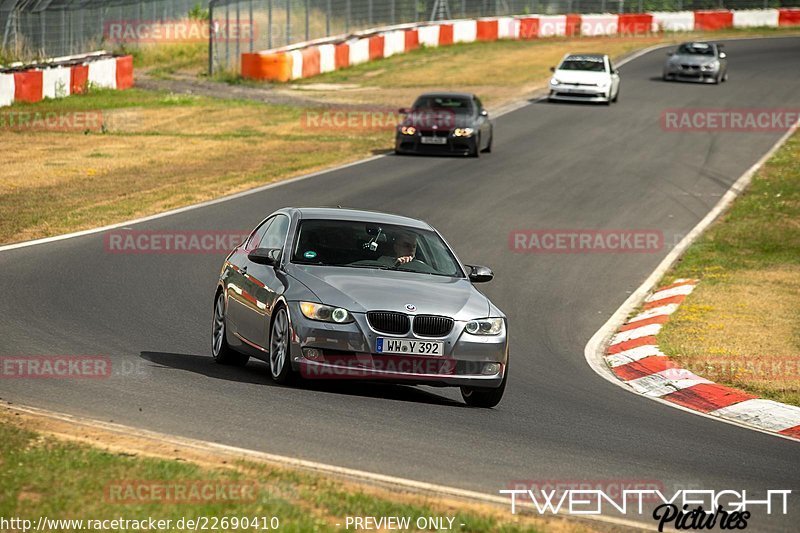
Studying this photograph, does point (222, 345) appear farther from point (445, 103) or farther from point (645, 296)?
point (445, 103)

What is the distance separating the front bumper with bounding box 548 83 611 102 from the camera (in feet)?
137

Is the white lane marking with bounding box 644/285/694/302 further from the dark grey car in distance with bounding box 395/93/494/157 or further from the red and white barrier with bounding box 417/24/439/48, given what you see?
the red and white barrier with bounding box 417/24/439/48

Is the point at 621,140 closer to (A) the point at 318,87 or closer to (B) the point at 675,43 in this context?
(A) the point at 318,87

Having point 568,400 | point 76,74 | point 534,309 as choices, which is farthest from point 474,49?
point 568,400

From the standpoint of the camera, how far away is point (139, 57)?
5481 cm

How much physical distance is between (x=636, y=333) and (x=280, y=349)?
6557 millimetres

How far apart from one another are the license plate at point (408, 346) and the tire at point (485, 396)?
25.6 inches

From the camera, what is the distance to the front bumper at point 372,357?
411 inches

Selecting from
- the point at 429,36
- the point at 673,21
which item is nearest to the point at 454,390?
the point at 429,36

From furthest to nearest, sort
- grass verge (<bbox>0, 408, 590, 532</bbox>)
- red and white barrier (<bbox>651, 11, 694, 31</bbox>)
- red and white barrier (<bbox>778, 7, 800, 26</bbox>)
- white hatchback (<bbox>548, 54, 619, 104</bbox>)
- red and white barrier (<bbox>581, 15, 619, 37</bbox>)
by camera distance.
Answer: red and white barrier (<bbox>778, 7, 800, 26</bbox>) → red and white barrier (<bbox>651, 11, 694, 31</bbox>) → red and white barrier (<bbox>581, 15, 619, 37</bbox>) → white hatchback (<bbox>548, 54, 619, 104</bbox>) → grass verge (<bbox>0, 408, 590, 532</bbox>)

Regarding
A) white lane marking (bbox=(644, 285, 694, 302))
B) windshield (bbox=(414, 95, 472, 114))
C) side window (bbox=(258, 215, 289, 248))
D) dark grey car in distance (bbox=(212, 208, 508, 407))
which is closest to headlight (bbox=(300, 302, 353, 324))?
dark grey car in distance (bbox=(212, 208, 508, 407))

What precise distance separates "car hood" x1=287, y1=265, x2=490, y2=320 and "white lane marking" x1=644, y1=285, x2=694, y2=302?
7.71 metres

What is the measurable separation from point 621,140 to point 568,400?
23703 mm

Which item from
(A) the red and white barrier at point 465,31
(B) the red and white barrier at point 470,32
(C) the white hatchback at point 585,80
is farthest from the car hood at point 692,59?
(A) the red and white barrier at point 465,31
